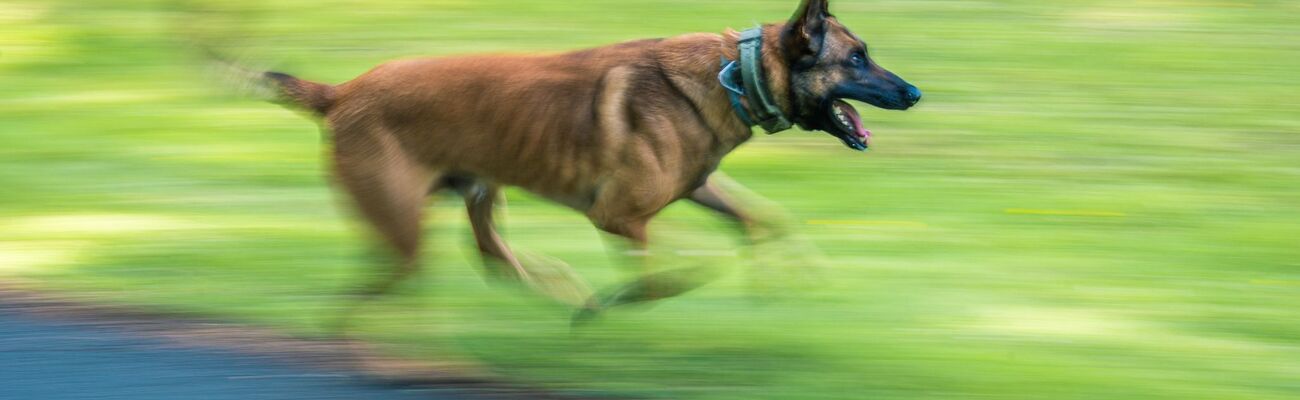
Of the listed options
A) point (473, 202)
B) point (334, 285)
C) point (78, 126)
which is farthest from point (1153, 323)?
point (78, 126)

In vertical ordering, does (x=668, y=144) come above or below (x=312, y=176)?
above

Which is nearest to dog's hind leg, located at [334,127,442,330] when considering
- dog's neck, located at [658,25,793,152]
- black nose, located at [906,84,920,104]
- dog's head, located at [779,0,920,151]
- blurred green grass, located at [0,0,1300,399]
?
blurred green grass, located at [0,0,1300,399]

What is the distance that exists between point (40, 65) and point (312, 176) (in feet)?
11.1

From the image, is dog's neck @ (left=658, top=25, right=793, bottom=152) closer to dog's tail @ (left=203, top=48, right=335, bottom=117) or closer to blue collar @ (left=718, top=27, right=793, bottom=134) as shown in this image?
blue collar @ (left=718, top=27, right=793, bottom=134)

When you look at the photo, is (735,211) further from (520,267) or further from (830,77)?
(520,267)

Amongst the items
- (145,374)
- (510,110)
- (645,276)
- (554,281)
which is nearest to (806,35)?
(645,276)

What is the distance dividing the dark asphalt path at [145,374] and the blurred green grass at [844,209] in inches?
15.1

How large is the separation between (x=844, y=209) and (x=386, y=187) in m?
2.55

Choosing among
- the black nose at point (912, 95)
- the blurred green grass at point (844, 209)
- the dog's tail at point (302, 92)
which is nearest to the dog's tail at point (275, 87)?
the dog's tail at point (302, 92)

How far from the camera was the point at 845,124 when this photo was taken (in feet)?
19.4

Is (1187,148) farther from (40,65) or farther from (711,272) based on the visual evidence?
(40,65)

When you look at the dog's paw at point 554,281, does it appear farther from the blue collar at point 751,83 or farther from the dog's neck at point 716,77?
the blue collar at point 751,83

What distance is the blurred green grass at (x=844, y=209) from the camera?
5.95m

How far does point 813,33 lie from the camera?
5.78m
